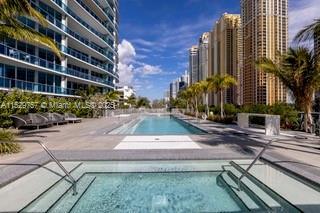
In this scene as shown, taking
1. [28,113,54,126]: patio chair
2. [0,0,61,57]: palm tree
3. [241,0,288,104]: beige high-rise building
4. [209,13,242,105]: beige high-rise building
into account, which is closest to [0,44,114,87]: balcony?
[28,113,54,126]: patio chair

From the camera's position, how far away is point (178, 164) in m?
8.42

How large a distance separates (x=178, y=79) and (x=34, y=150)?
16416 cm

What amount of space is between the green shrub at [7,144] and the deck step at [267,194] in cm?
669

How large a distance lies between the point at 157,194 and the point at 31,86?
1003 inches

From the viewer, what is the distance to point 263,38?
28.1m

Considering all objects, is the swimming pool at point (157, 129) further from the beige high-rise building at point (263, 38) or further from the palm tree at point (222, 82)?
the beige high-rise building at point (263, 38)

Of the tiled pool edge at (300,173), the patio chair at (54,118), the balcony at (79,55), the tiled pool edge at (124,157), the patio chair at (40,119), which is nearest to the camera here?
the tiled pool edge at (300,173)

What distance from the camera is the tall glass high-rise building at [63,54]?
87.2ft

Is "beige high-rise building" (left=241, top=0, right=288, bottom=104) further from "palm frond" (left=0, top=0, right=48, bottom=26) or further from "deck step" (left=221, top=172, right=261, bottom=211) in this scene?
"palm frond" (left=0, top=0, right=48, bottom=26)

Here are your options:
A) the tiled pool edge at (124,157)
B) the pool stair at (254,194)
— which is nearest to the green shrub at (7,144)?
the tiled pool edge at (124,157)

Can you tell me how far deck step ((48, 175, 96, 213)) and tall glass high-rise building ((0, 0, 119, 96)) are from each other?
623 inches

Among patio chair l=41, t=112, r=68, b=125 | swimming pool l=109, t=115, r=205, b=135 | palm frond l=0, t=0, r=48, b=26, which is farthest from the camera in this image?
patio chair l=41, t=112, r=68, b=125

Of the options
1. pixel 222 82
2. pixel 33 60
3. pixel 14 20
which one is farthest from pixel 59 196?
pixel 33 60

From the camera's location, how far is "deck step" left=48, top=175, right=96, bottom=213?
5093mm
